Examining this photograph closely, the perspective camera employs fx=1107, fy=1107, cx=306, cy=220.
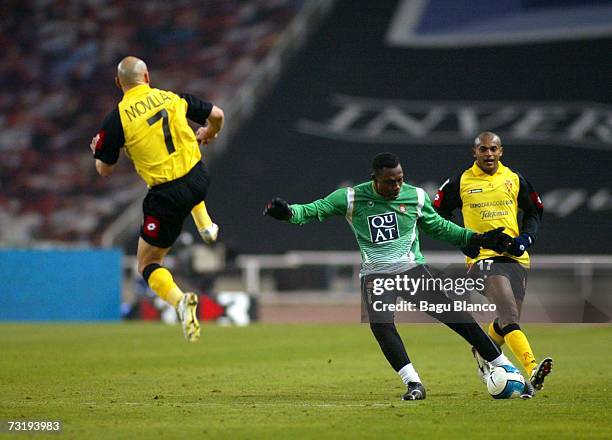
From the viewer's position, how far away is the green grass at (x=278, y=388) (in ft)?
23.6

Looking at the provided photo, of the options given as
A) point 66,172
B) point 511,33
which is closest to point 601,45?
point 511,33

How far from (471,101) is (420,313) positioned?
70.6 ft

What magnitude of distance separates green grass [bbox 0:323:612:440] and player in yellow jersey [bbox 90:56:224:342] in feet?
3.66

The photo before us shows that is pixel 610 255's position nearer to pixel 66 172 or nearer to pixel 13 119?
pixel 66 172

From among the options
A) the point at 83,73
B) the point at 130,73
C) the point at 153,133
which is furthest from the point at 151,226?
the point at 83,73

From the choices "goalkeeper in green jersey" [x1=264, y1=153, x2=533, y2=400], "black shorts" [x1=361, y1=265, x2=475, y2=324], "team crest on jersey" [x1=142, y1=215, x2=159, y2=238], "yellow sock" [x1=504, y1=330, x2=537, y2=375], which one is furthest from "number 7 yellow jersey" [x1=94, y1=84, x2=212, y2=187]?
"yellow sock" [x1=504, y1=330, x2=537, y2=375]

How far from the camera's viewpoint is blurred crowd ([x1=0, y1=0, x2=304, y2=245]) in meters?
29.0

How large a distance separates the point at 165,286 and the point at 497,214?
119 inches

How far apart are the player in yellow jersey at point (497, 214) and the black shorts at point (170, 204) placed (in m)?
2.29

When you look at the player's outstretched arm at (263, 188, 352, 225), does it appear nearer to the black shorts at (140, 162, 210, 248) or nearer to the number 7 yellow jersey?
the black shorts at (140, 162, 210, 248)

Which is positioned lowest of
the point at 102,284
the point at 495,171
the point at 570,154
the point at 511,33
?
the point at 495,171

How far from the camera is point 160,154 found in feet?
29.7

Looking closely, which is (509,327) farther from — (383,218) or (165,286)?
(165,286)

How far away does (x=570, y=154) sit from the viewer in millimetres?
28391
